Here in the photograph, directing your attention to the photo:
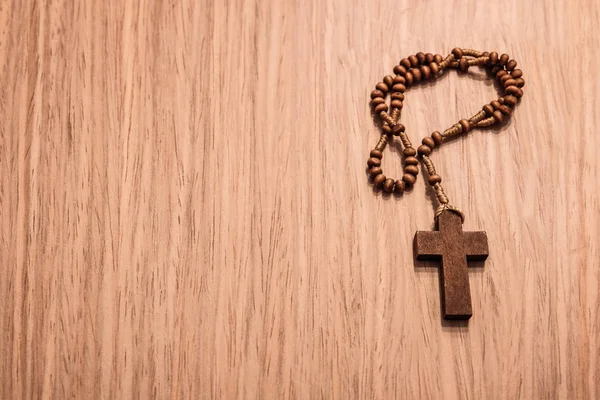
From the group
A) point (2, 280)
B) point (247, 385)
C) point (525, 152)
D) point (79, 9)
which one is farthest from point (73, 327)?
point (525, 152)

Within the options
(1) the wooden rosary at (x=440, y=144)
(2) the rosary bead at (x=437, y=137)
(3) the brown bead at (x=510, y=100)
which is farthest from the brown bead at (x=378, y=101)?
(3) the brown bead at (x=510, y=100)

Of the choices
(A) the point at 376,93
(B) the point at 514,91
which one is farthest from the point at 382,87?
(B) the point at 514,91

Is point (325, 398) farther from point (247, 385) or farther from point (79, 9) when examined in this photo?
point (79, 9)

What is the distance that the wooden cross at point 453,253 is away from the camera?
3.75ft

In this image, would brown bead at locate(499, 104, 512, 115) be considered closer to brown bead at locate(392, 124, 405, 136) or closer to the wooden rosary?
the wooden rosary

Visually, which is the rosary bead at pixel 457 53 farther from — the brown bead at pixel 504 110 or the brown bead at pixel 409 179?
the brown bead at pixel 409 179

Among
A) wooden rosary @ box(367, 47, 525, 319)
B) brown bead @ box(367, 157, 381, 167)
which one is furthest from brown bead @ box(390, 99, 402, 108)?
brown bead @ box(367, 157, 381, 167)

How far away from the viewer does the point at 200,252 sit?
1188mm

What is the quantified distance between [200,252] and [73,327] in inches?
9.1

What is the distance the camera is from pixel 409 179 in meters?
1.20

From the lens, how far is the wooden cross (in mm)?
1142

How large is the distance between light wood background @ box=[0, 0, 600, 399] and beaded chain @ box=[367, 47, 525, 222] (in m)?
0.02

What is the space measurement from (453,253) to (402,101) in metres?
0.28

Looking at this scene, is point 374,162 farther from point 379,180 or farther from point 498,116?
point 498,116
